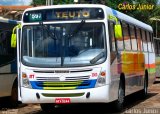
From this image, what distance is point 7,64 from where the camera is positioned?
628 inches

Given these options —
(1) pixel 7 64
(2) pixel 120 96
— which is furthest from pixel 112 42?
(1) pixel 7 64

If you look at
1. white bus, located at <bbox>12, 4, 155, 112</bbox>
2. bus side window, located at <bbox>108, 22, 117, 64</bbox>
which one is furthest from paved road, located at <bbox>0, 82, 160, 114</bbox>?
bus side window, located at <bbox>108, 22, 117, 64</bbox>

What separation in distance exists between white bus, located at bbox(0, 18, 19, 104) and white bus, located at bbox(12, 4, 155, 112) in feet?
6.09

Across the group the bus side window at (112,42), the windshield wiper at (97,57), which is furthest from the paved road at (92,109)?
the windshield wiper at (97,57)

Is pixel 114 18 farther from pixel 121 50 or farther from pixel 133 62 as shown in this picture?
pixel 133 62

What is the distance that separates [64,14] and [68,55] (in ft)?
3.81

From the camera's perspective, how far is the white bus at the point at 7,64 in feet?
51.7

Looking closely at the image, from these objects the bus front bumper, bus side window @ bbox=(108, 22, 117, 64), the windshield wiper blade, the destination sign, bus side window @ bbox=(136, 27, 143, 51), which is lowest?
the bus front bumper

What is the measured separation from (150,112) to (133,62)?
290 cm

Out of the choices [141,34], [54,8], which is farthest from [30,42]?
[141,34]

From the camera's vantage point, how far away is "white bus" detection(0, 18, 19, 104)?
51.7 ft

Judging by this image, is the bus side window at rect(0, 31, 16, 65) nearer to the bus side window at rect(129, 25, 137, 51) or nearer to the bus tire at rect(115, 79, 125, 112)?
the bus tire at rect(115, 79, 125, 112)

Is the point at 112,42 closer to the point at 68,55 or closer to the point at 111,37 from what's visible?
the point at 111,37

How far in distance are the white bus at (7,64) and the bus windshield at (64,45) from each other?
222cm
